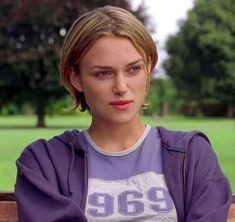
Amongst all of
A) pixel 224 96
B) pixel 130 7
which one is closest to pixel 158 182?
pixel 130 7

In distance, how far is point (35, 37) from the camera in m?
29.5

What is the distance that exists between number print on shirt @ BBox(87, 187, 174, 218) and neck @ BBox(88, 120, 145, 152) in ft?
0.47

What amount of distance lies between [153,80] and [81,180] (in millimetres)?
29516

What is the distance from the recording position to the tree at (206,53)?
4928 centimetres

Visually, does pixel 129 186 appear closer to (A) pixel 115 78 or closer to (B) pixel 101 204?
(B) pixel 101 204

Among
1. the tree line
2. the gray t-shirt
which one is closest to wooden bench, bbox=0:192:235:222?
the gray t-shirt

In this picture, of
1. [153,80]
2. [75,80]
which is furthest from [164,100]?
[75,80]

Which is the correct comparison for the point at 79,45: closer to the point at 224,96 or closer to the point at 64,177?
the point at 64,177

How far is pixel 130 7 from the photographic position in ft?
95.9

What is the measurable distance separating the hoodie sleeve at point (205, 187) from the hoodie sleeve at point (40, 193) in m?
0.30

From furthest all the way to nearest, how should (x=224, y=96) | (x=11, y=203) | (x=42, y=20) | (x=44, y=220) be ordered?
(x=224, y=96) → (x=42, y=20) → (x=11, y=203) → (x=44, y=220)

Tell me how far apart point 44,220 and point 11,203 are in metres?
0.43

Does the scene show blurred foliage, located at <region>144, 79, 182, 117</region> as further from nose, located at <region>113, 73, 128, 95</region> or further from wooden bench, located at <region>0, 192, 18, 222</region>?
nose, located at <region>113, 73, 128, 95</region>

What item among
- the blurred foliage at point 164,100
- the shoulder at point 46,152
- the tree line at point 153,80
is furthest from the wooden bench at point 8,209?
the blurred foliage at point 164,100
